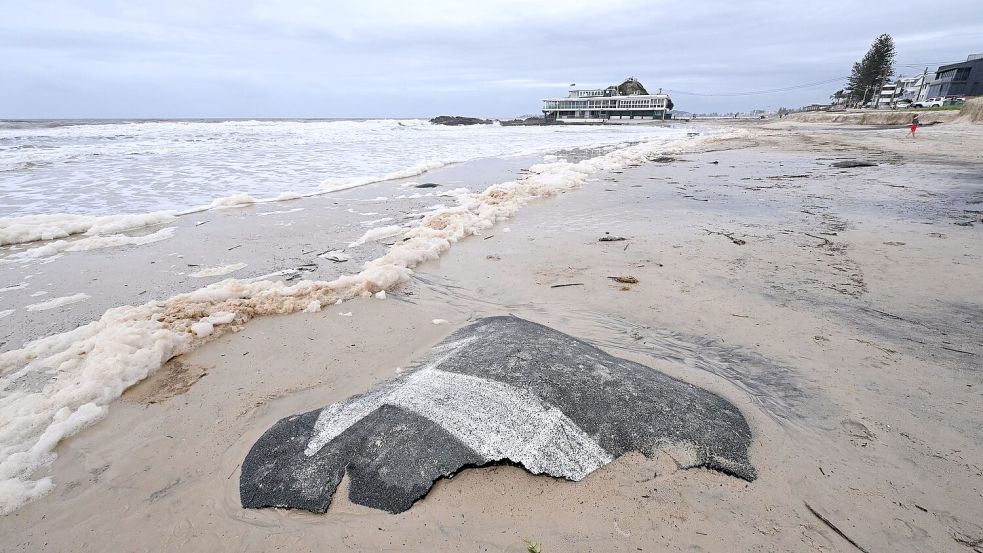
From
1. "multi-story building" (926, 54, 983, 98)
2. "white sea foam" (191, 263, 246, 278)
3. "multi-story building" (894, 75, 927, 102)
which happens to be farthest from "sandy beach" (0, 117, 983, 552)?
"multi-story building" (894, 75, 927, 102)

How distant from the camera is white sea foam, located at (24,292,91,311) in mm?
4750

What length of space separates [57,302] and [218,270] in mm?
1593

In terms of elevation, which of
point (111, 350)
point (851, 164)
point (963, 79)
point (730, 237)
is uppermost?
point (963, 79)

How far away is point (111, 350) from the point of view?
3643 mm

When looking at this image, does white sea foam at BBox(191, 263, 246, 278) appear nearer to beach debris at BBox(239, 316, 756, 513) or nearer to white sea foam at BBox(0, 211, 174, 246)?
white sea foam at BBox(0, 211, 174, 246)

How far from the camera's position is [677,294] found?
4.82 metres

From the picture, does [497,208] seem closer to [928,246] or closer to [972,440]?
[928,246]

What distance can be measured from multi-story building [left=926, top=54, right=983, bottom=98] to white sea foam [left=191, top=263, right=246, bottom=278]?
88.6 m

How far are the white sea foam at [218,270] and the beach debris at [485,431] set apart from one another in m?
3.85

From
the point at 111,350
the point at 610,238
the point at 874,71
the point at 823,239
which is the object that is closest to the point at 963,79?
the point at 874,71

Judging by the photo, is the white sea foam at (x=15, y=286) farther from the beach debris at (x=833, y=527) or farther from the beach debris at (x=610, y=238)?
the beach debris at (x=833, y=527)

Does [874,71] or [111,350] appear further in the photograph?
[874,71]

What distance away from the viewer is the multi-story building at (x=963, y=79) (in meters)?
61.6

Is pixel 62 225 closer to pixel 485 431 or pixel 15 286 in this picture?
pixel 15 286
